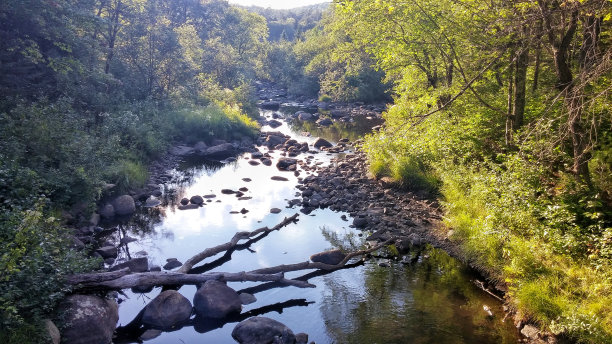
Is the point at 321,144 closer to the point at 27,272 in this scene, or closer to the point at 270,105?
the point at 270,105

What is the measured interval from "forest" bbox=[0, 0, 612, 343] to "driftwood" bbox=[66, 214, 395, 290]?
1.90 feet

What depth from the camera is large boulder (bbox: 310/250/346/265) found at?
10828 millimetres

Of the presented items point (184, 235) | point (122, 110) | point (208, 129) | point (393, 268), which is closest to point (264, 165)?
point (208, 129)

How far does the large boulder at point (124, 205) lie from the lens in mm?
13867

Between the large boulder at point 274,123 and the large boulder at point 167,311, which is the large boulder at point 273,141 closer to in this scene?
the large boulder at point 274,123

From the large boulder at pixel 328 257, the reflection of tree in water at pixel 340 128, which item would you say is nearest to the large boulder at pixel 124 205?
the large boulder at pixel 328 257

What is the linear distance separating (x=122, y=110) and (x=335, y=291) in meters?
15.3

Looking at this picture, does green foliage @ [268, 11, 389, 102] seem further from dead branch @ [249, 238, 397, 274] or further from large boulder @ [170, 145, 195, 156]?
dead branch @ [249, 238, 397, 274]

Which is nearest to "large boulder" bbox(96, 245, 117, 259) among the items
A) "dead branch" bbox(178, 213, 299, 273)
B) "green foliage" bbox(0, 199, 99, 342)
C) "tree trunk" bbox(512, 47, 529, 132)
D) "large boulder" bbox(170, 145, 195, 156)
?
"dead branch" bbox(178, 213, 299, 273)

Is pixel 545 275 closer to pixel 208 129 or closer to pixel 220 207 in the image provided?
pixel 220 207

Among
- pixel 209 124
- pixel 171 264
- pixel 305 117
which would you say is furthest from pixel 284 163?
pixel 305 117

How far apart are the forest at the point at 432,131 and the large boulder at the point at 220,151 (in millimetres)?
1578

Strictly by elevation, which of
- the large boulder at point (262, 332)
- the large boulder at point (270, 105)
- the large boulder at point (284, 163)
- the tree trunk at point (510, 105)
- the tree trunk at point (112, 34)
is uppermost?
the tree trunk at point (112, 34)

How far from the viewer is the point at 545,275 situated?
26.5 feet
